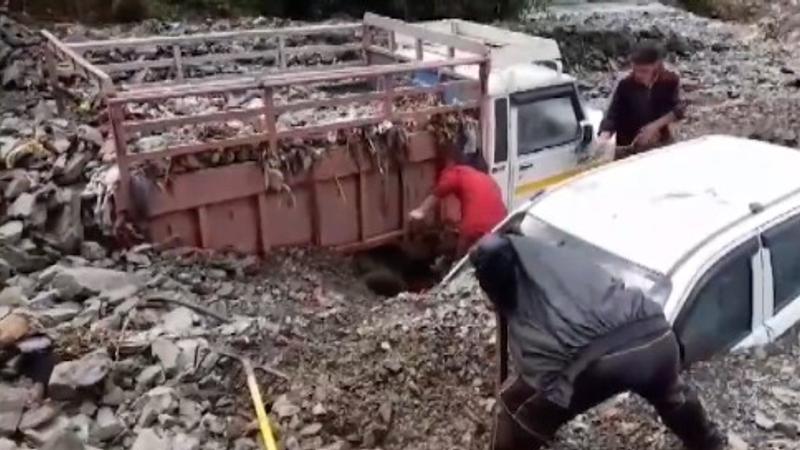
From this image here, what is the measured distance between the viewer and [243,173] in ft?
21.7

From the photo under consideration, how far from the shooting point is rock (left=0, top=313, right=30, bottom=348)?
4.90m

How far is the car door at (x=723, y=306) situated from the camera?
4613 millimetres

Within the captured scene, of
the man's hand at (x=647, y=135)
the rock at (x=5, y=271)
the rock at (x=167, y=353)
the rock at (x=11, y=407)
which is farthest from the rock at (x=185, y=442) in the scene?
the man's hand at (x=647, y=135)

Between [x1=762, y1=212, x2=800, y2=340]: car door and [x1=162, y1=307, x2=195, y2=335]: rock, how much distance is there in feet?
11.4

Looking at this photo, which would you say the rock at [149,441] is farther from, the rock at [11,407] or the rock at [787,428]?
the rock at [787,428]

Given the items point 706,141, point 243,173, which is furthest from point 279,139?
point 706,141

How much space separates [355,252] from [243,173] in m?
1.30

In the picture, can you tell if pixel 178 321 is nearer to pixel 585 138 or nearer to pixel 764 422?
pixel 764 422

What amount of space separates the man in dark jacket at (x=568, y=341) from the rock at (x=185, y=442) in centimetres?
155

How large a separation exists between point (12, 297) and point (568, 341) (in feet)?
11.6

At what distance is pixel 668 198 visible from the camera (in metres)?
5.20

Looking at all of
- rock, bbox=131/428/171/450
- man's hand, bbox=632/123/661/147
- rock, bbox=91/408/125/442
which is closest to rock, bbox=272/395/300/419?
rock, bbox=131/428/171/450

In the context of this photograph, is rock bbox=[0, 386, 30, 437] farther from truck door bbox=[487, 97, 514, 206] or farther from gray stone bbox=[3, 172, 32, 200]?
truck door bbox=[487, 97, 514, 206]

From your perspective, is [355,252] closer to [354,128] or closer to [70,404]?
[354,128]
